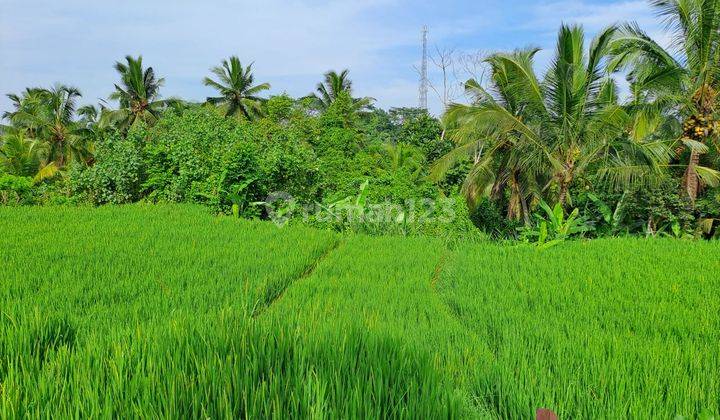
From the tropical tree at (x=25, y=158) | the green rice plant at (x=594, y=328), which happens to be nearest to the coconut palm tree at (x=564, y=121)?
the green rice plant at (x=594, y=328)

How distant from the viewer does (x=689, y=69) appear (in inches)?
318

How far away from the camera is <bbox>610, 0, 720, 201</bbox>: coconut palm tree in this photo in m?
7.67

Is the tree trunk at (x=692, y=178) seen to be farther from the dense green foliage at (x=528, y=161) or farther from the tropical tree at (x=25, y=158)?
the tropical tree at (x=25, y=158)

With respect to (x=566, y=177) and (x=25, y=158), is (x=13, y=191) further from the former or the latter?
(x=566, y=177)

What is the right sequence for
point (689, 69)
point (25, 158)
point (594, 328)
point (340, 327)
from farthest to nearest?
point (25, 158) < point (689, 69) < point (594, 328) < point (340, 327)

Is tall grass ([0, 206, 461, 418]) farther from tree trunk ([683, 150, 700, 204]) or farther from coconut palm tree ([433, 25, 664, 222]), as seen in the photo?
tree trunk ([683, 150, 700, 204])

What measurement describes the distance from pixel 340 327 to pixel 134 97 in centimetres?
2062

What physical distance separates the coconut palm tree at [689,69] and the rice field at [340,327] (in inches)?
137

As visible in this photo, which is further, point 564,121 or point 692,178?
point 692,178

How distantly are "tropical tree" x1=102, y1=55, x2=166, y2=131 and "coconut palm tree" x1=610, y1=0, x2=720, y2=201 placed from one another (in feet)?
58.4

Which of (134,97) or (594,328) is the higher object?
(134,97)

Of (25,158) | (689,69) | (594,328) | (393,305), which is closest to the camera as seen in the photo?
(594,328)

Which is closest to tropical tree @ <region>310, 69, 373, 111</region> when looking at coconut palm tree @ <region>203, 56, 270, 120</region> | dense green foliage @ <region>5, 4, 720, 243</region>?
coconut palm tree @ <region>203, 56, 270, 120</region>

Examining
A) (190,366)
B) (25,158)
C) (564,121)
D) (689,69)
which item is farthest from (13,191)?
(689,69)
